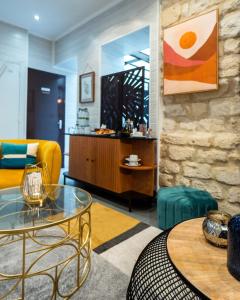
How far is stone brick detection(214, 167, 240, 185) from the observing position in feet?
7.22

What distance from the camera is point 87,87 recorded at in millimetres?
3920

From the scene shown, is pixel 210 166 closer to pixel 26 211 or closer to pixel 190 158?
pixel 190 158

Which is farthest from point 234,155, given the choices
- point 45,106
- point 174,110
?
point 45,106

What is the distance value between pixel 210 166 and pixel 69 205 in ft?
5.16

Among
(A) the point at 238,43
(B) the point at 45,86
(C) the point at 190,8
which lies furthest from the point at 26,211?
(B) the point at 45,86

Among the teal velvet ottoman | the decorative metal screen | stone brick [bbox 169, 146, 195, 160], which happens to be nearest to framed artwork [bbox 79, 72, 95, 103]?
the decorative metal screen

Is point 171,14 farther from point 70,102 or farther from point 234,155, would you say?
point 70,102

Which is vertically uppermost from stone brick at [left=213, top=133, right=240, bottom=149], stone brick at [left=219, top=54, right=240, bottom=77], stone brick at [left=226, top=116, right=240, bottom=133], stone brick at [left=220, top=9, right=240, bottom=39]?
stone brick at [left=220, top=9, right=240, bottom=39]

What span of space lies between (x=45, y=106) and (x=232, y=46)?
374 cm

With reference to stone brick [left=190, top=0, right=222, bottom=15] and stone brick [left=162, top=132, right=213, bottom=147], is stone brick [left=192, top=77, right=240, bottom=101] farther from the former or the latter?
stone brick [left=190, top=0, right=222, bottom=15]

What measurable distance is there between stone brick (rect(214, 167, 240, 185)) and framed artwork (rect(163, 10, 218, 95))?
0.84 metres

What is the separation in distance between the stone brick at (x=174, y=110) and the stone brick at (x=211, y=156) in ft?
1.67

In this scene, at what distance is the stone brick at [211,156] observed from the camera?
2281 millimetres

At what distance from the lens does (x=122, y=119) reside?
338 centimetres
